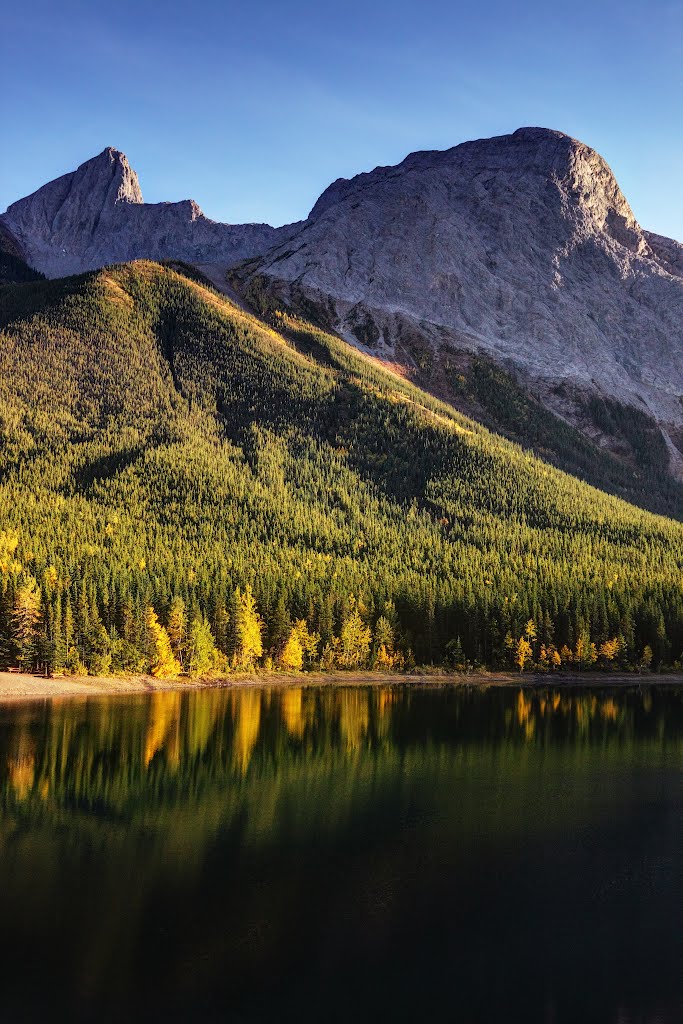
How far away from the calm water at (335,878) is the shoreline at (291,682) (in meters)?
34.8

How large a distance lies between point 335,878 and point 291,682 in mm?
95928

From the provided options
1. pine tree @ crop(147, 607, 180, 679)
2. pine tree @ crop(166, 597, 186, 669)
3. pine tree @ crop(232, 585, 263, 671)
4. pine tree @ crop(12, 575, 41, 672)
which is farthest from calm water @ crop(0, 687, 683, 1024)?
pine tree @ crop(232, 585, 263, 671)

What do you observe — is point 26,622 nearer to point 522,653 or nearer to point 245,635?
point 245,635

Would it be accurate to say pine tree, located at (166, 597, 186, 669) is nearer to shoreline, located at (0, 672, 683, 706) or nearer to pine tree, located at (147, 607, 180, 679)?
pine tree, located at (147, 607, 180, 679)

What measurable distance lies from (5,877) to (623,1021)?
84.2ft

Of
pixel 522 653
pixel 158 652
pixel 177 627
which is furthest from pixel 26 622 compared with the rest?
pixel 522 653

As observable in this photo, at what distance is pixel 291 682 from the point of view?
458 ft

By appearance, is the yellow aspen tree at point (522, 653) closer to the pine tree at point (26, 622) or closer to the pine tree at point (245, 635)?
the pine tree at point (245, 635)

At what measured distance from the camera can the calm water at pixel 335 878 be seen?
32438 millimetres

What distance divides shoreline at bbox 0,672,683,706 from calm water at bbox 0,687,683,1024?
114 ft

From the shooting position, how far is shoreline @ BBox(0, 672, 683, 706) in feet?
387

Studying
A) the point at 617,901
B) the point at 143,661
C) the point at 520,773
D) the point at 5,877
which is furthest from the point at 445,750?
the point at 143,661

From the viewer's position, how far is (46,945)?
34938mm

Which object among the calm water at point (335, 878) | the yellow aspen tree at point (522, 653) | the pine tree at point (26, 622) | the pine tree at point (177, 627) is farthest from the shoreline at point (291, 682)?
the calm water at point (335, 878)
